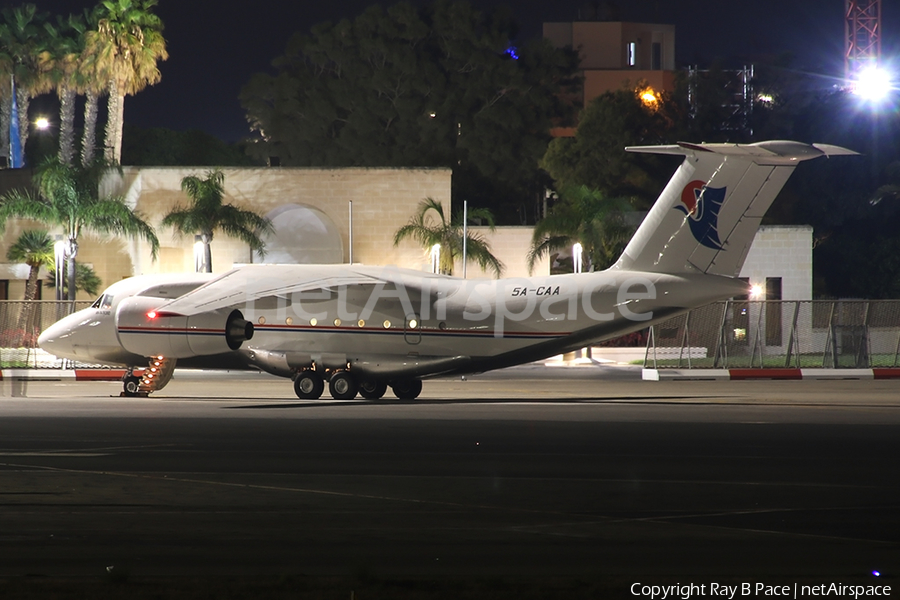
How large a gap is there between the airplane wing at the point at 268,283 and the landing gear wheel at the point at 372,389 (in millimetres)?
2431

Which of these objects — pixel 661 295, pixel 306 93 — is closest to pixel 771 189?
pixel 661 295

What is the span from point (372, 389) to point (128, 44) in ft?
108

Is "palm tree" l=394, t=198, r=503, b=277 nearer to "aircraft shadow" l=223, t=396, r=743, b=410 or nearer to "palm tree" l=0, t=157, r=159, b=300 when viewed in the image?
"palm tree" l=0, t=157, r=159, b=300

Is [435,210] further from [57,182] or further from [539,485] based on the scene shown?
[539,485]

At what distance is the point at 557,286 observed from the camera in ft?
84.2

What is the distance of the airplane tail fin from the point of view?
24594 mm

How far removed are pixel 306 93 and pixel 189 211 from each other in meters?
31.8

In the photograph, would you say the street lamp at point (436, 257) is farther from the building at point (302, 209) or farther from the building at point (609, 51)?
the building at point (609, 51)

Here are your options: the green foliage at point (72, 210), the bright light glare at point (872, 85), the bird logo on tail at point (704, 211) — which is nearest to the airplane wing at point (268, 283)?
the bird logo on tail at point (704, 211)

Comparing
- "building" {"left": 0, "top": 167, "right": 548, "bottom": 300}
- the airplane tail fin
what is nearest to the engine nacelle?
the airplane tail fin

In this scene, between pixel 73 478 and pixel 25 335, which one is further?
pixel 25 335

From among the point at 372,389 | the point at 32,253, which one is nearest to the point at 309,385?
the point at 372,389

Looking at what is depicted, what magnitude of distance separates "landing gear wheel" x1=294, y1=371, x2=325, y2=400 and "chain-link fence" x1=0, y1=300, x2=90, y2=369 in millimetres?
13869

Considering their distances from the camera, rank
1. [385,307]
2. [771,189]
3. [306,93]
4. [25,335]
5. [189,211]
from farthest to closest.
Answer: [306,93] < [189,211] < [25,335] < [385,307] < [771,189]
